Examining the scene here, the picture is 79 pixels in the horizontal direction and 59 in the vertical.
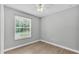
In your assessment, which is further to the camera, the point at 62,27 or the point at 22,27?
the point at 62,27

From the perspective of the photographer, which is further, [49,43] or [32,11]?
[49,43]

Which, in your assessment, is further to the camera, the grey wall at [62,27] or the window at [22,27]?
the grey wall at [62,27]

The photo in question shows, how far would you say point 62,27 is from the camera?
1500 mm

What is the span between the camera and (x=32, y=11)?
44.0 inches

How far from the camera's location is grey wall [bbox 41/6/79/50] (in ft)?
3.89

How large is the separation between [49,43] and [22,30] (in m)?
0.55

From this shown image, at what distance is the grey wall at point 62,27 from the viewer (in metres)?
1.18

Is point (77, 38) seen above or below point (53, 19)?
below

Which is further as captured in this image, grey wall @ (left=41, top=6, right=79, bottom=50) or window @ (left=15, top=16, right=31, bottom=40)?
grey wall @ (left=41, top=6, right=79, bottom=50)
